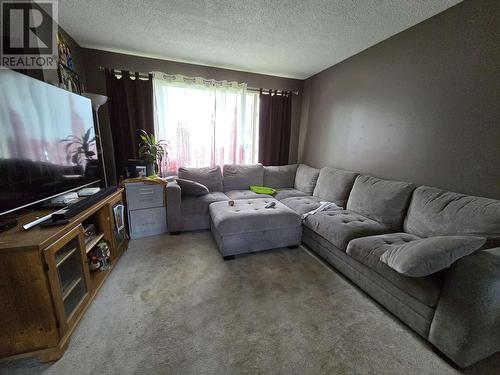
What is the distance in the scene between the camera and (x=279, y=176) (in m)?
3.61

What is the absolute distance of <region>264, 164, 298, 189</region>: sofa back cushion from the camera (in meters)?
3.57

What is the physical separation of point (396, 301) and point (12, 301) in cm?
227

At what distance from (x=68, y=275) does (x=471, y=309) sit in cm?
241

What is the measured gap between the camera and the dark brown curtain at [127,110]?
2.85m

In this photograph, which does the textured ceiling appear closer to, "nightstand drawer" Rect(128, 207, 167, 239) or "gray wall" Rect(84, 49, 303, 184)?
"gray wall" Rect(84, 49, 303, 184)

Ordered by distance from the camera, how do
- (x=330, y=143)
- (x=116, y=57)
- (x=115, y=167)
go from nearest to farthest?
1. (x=116, y=57)
2. (x=115, y=167)
3. (x=330, y=143)

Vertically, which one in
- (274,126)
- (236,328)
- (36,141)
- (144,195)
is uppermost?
(274,126)

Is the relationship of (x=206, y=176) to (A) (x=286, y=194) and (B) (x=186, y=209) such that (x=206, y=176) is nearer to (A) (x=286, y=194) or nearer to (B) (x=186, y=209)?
(B) (x=186, y=209)

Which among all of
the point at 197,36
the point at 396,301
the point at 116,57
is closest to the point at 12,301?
the point at 396,301

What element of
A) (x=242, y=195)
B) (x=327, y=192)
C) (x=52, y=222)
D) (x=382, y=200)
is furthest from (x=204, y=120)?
(x=382, y=200)

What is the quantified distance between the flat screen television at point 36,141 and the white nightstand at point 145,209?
0.64 metres

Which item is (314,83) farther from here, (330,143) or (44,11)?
(44,11)

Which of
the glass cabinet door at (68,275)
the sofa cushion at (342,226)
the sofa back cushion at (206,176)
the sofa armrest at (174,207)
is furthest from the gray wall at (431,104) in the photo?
the glass cabinet door at (68,275)

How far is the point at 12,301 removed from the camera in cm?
106
